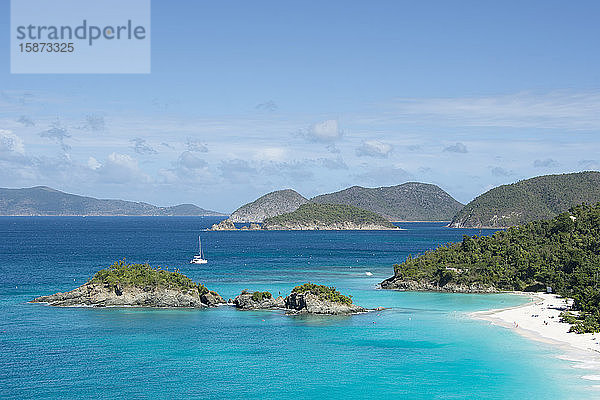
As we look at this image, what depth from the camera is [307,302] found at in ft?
247

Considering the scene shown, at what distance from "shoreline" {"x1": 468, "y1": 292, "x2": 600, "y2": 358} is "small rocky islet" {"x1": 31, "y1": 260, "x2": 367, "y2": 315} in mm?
16609

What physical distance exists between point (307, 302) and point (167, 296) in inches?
706

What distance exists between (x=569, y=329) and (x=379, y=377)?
2518 cm

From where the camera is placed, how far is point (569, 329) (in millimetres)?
63688

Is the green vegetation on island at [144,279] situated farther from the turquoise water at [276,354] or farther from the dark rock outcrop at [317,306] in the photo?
the dark rock outcrop at [317,306]

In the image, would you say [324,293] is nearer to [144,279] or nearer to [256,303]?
[256,303]

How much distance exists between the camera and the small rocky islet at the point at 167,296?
250ft

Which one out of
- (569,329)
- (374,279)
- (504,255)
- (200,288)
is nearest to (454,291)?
(504,255)

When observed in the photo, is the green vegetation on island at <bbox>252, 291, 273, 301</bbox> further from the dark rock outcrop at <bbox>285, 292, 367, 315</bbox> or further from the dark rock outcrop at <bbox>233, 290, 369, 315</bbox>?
the dark rock outcrop at <bbox>285, 292, 367, 315</bbox>

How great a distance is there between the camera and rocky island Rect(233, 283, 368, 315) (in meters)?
75.3

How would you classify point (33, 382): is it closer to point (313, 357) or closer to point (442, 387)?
point (313, 357)

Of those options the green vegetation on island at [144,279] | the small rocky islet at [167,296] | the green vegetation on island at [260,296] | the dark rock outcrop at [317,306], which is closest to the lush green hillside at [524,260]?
the dark rock outcrop at [317,306]

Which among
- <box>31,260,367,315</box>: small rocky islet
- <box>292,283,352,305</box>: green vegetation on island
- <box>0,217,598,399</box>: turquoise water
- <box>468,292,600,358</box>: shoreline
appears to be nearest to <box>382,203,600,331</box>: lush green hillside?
<box>468,292,600,358</box>: shoreline

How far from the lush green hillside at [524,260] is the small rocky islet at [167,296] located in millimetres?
25713
